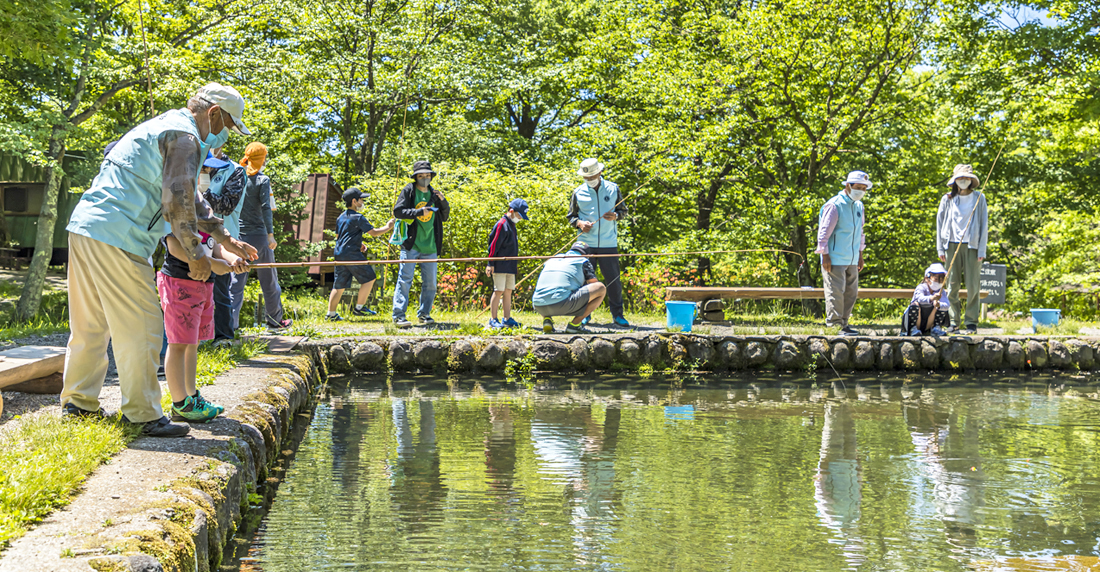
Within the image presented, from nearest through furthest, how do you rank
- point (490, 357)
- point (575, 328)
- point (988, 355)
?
point (490, 357)
point (575, 328)
point (988, 355)

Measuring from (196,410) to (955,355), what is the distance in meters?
7.81

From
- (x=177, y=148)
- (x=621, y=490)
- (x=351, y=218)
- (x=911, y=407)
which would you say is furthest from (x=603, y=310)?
(x=177, y=148)

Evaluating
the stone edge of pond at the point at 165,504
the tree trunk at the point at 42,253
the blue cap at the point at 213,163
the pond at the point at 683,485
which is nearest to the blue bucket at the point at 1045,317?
the pond at the point at 683,485

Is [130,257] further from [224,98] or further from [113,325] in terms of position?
[224,98]

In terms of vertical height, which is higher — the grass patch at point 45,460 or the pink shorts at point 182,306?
the pink shorts at point 182,306

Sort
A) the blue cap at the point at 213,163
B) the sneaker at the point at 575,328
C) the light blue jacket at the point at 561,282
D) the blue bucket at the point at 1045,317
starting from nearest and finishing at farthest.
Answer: the blue cap at the point at 213,163, the light blue jacket at the point at 561,282, the sneaker at the point at 575,328, the blue bucket at the point at 1045,317

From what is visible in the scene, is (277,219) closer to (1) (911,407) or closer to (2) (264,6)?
(2) (264,6)

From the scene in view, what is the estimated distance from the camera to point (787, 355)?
869cm

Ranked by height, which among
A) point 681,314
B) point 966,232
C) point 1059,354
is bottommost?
point 1059,354

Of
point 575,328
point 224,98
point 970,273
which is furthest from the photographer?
point 970,273

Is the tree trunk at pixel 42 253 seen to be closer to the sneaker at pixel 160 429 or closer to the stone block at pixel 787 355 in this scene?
the sneaker at pixel 160 429

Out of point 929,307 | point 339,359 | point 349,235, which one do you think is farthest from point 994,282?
point 339,359

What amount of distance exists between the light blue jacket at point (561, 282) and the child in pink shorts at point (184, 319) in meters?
4.44

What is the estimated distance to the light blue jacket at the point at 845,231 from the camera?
9.13m
